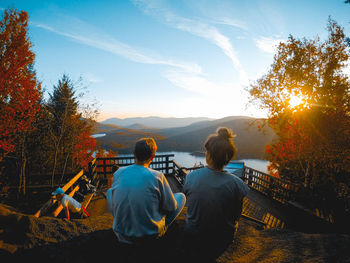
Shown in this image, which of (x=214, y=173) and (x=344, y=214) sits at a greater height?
(x=214, y=173)

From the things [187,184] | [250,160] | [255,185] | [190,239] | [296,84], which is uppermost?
[296,84]

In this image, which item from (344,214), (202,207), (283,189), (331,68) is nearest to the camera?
(202,207)

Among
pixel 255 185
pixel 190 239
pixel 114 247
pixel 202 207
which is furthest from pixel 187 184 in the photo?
pixel 255 185

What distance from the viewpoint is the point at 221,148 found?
1.93 m

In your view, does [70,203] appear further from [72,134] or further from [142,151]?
[72,134]

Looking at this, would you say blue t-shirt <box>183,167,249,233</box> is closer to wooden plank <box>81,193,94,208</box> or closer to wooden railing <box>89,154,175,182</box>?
wooden plank <box>81,193,94,208</box>

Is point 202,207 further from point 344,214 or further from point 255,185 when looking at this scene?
point 255,185

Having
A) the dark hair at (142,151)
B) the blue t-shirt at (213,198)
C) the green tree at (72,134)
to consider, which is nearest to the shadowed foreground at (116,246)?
the blue t-shirt at (213,198)

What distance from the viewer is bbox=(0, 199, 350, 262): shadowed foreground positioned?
6.35 ft

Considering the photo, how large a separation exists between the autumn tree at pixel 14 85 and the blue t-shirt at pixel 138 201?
376 inches

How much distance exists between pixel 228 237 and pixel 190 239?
51cm

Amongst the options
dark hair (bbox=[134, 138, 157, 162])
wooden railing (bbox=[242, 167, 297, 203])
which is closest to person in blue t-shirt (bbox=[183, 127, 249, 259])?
dark hair (bbox=[134, 138, 157, 162])

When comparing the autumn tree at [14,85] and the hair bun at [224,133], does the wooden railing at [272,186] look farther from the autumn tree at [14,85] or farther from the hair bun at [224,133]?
the autumn tree at [14,85]

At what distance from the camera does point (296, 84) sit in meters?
10.8
